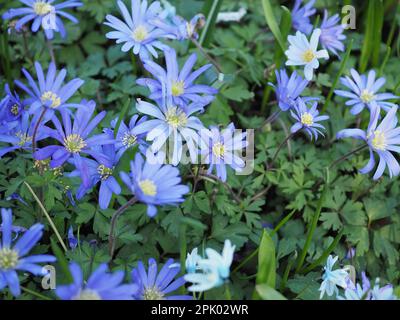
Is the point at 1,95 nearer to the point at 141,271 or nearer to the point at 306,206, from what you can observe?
the point at 141,271

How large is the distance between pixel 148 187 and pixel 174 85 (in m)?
0.46

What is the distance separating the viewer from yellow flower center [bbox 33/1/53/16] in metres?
2.16

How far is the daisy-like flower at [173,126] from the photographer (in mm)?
1789

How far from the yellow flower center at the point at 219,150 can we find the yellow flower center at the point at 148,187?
38cm

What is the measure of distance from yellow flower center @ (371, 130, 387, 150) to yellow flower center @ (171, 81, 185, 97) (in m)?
0.79

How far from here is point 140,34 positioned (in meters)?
2.12

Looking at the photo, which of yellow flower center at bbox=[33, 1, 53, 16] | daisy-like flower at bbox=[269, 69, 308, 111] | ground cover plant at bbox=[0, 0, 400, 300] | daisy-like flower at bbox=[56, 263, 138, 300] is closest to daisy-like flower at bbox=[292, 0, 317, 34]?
ground cover plant at bbox=[0, 0, 400, 300]

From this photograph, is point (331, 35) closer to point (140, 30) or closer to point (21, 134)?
point (140, 30)

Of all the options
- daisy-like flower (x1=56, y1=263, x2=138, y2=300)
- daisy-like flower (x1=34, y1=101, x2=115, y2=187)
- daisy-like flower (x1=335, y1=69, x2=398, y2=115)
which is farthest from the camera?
daisy-like flower (x1=335, y1=69, x2=398, y2=115)

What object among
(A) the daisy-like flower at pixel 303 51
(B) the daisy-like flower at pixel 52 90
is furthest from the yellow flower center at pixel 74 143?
(A) the daisy-like flower at pixel 303 51

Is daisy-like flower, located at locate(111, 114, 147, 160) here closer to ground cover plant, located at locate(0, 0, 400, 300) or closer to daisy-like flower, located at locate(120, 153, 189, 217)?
ground cover plant, located at locate(0, 0, 400, 300)

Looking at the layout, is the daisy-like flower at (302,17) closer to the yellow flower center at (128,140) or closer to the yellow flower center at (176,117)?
the yellow flower center at (176,117)
